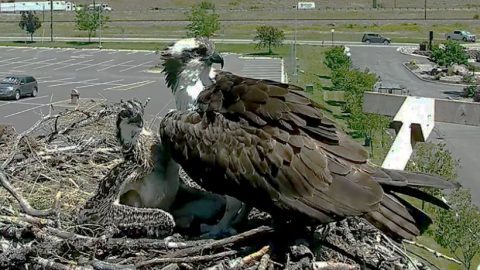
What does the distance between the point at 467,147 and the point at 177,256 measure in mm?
23775

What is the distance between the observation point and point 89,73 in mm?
41594

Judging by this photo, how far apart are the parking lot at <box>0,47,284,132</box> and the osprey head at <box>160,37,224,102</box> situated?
1614cm

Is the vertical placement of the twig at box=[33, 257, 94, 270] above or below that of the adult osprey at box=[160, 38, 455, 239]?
below

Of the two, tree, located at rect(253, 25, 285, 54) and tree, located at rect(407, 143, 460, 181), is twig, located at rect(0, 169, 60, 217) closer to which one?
tree, located at rect(407, 143, 460, 181)

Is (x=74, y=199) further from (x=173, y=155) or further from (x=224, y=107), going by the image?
(x=224, y=107)

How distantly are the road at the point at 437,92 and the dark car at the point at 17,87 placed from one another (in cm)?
1584

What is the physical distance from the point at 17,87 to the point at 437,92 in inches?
862

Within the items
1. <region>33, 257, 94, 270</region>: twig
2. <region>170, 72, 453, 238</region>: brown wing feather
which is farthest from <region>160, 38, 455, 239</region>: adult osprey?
<region>33, 257, 94, 270</region>: twig

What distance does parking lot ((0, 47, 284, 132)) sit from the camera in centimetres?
2754

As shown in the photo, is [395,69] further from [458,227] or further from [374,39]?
[458,227]

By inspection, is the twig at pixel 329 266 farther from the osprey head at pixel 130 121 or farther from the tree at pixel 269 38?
the tree at pixel 269 38

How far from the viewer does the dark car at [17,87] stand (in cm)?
2916

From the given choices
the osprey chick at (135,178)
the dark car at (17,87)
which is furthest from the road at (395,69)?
the osprey chick at (135,178)

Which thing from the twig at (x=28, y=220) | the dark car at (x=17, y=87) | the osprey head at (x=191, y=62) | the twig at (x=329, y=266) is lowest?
the dark car at (x=17, y=87)
